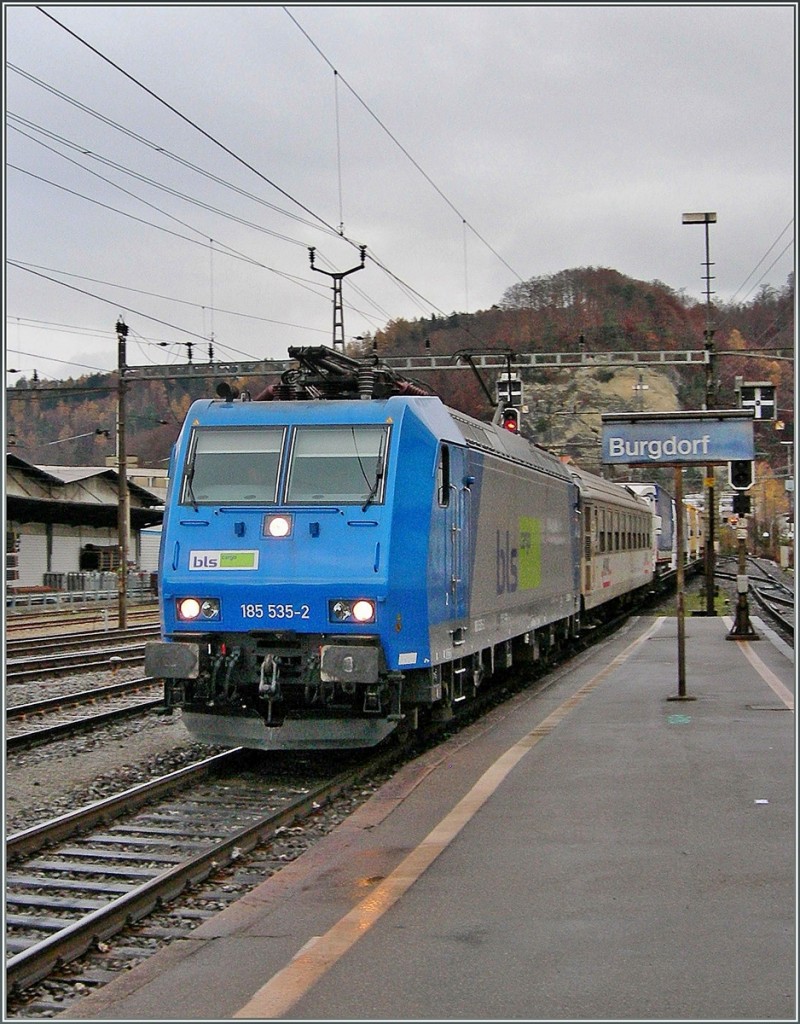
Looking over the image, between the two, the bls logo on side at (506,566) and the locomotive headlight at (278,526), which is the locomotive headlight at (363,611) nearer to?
the locomotive headlight at (278,526)

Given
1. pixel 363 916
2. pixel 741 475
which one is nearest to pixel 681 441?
pixel 741 475

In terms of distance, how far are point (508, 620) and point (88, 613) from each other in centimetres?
2743

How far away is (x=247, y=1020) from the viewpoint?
470 cm

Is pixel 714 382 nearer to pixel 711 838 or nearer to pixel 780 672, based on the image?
pixel 780 672

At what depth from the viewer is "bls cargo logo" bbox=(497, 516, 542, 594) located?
13750mm

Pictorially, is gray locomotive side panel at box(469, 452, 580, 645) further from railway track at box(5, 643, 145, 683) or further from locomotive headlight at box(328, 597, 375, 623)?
railway track at box(5, 643, 145, 683)

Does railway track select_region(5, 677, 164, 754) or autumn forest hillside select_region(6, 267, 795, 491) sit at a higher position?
autumn forest hillside select_region(6, 267, 795, 491)

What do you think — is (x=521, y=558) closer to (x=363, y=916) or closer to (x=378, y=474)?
(x=378, y=474)

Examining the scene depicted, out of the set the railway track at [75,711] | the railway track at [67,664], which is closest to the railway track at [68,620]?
the railway track at [67,664]

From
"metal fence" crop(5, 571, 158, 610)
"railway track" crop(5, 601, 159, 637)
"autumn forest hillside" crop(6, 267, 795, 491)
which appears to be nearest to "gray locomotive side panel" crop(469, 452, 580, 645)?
"autumn forest hillside" crop(6, 267, 795, 491)

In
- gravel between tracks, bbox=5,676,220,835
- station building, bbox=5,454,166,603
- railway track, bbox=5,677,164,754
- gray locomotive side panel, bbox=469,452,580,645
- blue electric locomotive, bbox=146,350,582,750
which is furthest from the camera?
station building, bbox=5,454,166,603

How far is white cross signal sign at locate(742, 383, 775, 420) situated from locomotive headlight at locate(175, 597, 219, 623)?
1343 centimetres

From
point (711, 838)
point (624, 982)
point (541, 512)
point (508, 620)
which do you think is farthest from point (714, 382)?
point (624, 982)

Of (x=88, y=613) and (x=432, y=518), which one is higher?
(x=432, y=518)
